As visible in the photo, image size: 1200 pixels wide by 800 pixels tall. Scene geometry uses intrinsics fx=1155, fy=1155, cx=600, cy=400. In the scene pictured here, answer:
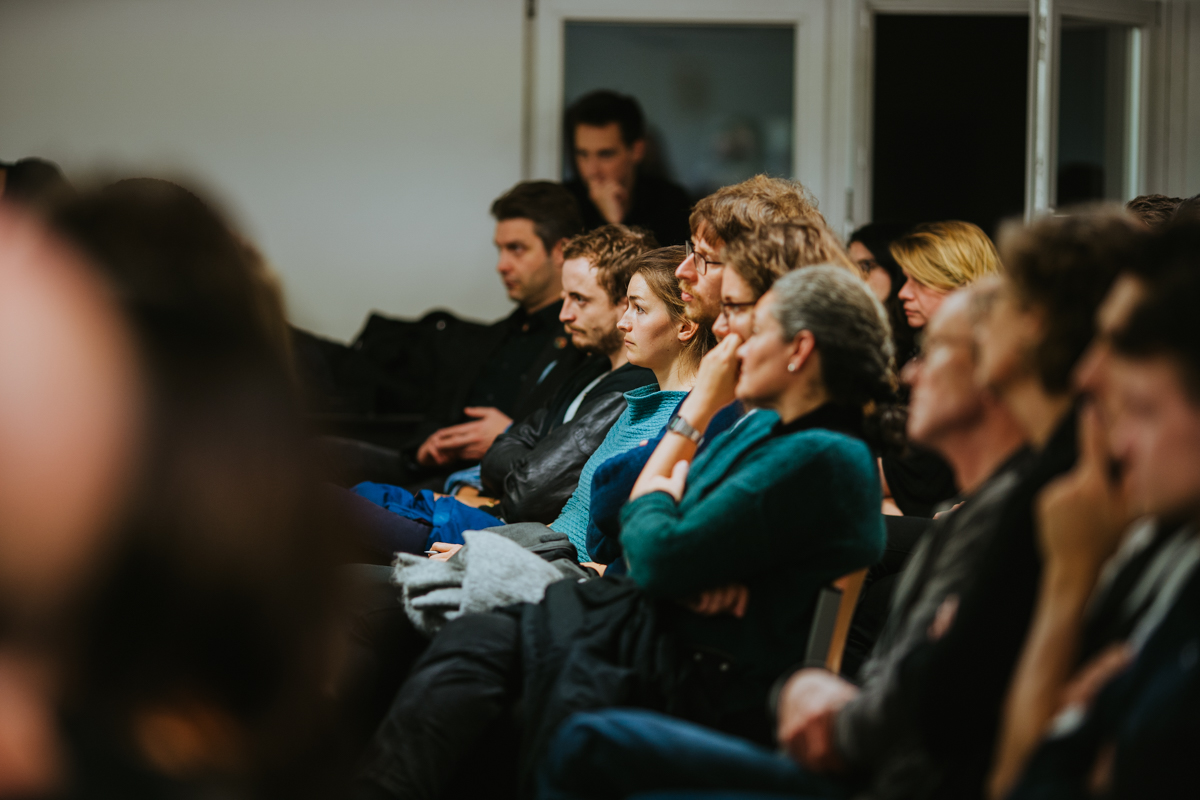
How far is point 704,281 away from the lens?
224cm

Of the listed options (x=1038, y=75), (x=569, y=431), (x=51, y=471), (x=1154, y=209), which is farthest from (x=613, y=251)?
(x=51, y=471)

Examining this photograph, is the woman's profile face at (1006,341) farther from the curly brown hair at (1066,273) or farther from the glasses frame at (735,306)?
the glasses frame at (735,306)

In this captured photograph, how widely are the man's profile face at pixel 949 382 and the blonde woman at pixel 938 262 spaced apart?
166 cm

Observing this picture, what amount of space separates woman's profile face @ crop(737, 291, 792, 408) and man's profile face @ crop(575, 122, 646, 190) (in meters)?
3.01

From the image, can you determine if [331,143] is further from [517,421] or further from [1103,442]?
[1103,442]

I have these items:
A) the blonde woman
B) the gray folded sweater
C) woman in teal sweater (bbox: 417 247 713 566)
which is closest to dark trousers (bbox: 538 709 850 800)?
the gray folded sweater

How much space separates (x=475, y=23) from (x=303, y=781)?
A: 456cm

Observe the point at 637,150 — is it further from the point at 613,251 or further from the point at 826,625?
the point at 826,625

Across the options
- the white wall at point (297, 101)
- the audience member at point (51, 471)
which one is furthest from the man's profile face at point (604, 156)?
the audience member at point (51, 471)

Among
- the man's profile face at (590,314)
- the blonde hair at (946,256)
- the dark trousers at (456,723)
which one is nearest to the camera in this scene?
the dark trousers at (456,723)

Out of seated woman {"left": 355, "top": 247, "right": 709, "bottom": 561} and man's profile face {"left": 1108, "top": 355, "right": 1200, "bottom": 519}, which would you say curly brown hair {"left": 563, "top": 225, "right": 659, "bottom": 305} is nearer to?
seated woman {"left": 355, "top": 247, "right": 709, "bottom": 561}

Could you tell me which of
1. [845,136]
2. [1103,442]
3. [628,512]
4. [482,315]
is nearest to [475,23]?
[482,315]

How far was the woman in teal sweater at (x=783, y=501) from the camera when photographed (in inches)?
62.2

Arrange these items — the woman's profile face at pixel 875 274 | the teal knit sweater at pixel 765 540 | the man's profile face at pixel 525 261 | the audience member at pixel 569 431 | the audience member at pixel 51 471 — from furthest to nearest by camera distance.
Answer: the man's profile face at pixel 525 261 < the woman's profile face at pixel 875 274 < the audience member at pixel 569 431 < the teal knit sweater at pixel 765 540 < the audience member at pixel 51 471
